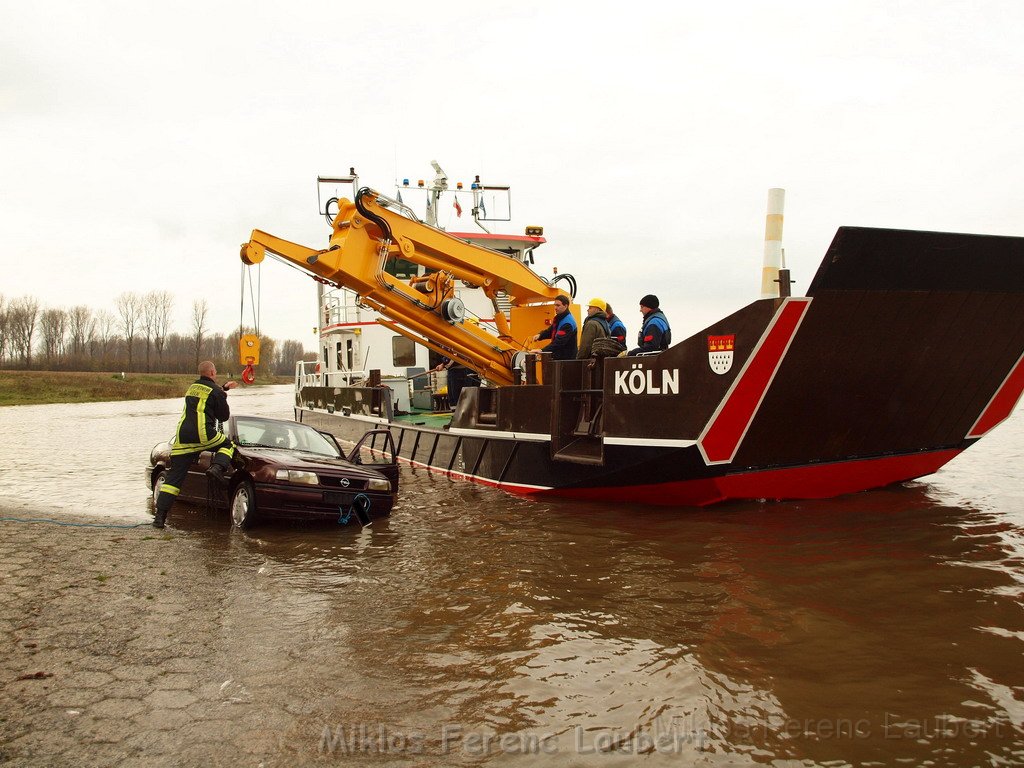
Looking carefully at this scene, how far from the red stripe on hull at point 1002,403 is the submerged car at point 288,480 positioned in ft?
23.6

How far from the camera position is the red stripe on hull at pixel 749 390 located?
23.3 ft

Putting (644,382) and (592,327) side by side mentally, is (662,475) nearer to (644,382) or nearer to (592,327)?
(644,382)

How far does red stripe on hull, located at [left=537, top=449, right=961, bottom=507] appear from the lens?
8258mm

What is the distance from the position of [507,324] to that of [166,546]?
702 centimetres

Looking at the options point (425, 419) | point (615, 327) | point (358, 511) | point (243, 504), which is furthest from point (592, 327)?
point (425, 419)

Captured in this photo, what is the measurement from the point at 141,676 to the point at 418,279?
28.1ft

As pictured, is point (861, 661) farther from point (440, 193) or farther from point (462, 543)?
point (440, 193)

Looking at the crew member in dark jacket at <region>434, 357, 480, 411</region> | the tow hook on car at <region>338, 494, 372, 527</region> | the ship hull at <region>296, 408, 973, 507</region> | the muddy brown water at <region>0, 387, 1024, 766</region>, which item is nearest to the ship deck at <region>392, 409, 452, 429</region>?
the crew member in dark jacket at <region>434, 357, 480, 411</region>

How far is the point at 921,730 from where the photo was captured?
3375 mm

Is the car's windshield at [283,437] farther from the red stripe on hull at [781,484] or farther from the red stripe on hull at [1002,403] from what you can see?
the red stripe on hull at [1002,403]

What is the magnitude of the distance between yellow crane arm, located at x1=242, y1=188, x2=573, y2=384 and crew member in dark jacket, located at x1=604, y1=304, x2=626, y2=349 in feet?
7.63

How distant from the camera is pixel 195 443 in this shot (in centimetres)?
808

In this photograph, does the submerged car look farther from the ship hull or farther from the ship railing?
the ship railing

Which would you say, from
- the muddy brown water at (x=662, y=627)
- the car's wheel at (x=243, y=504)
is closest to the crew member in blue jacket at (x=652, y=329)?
the muddy brown water at (x=662, y=627)
